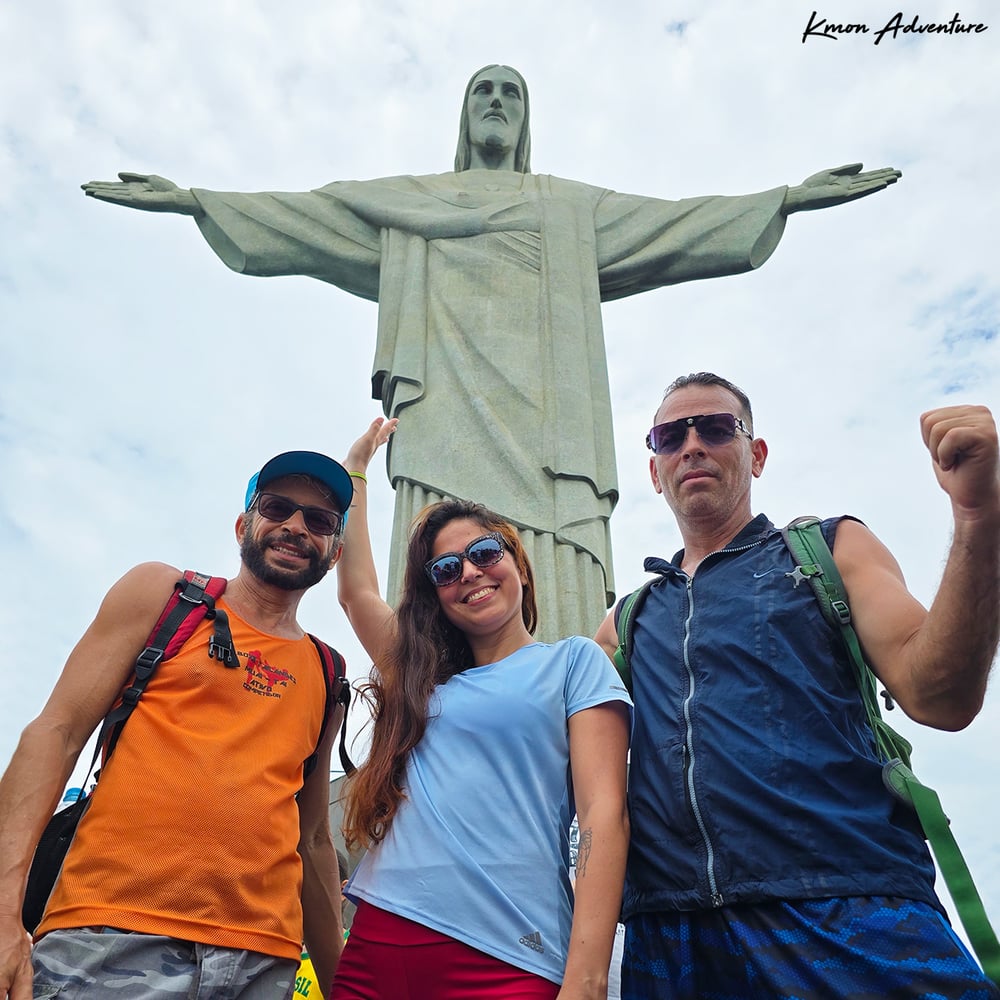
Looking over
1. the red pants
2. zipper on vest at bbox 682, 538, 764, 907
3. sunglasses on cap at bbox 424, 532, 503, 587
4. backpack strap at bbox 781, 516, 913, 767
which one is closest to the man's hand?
backpack strap at bbox 781, 516, 913, 767

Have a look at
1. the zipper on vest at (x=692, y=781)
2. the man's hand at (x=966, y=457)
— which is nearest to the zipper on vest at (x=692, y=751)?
the zipper on vest at (x=692, y=781)

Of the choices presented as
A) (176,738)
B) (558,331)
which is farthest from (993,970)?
(558,331)

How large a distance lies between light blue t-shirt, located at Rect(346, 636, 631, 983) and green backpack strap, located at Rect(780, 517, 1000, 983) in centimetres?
52

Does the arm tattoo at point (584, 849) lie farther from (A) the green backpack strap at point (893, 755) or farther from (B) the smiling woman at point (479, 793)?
(A) the green backpack strap at point (893, 755)

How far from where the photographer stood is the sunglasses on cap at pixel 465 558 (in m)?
2.75

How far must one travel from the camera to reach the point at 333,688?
9.34ft

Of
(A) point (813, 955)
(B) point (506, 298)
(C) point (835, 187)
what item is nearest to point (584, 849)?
(A) point (813, 955)

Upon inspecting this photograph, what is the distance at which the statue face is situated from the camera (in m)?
8.94

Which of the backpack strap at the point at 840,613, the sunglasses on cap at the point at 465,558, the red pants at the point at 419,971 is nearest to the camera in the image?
the red pants at the point at 419,971

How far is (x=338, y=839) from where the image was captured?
555 cm

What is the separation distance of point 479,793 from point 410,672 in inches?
16.5

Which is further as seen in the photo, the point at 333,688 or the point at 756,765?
the point at 333,688

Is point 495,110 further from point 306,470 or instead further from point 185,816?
point 185,816

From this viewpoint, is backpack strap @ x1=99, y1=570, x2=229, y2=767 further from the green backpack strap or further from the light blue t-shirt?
the green backpack strap
